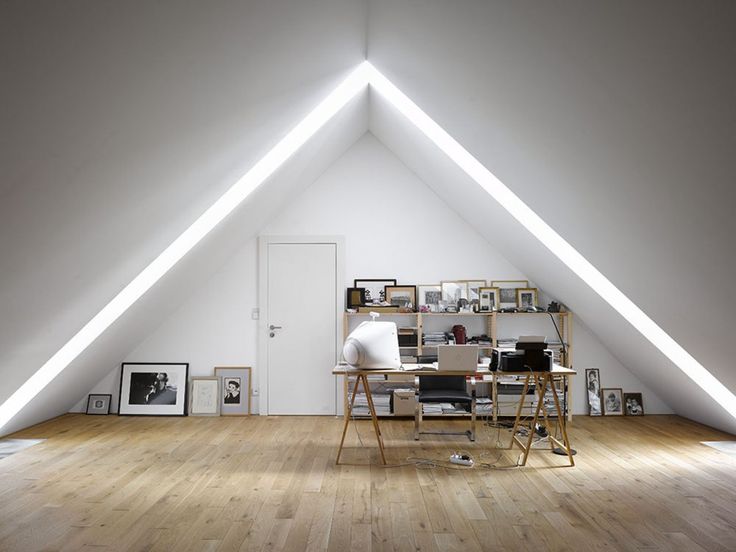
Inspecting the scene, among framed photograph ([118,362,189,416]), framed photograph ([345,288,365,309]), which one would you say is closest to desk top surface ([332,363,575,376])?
framed photograph ([345,288,365,309])

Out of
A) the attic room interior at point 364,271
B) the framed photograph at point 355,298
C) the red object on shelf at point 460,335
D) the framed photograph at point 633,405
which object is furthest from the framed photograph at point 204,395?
the framed photograph at point 633,405

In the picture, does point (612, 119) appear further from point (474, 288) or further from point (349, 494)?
point (474, 288)

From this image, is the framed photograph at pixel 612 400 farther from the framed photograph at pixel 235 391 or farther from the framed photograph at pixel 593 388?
the framed photograph at pixel 235 391

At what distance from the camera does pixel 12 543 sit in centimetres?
342

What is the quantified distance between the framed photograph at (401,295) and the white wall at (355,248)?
4.7 inches

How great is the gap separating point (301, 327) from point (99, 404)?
243 centimetres

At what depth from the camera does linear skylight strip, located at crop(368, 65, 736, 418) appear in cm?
522

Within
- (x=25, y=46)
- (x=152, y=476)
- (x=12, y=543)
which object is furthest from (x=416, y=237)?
(x=25, y=46)

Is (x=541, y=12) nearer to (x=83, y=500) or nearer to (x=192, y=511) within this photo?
(x=192, y=511)

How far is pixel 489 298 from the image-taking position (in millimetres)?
7039

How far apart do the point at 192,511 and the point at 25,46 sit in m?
3.02

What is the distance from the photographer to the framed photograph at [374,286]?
711 centimetres

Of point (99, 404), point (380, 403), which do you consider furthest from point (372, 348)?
point (99, 404)

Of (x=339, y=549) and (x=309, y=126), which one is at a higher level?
(x=309, y=126)
